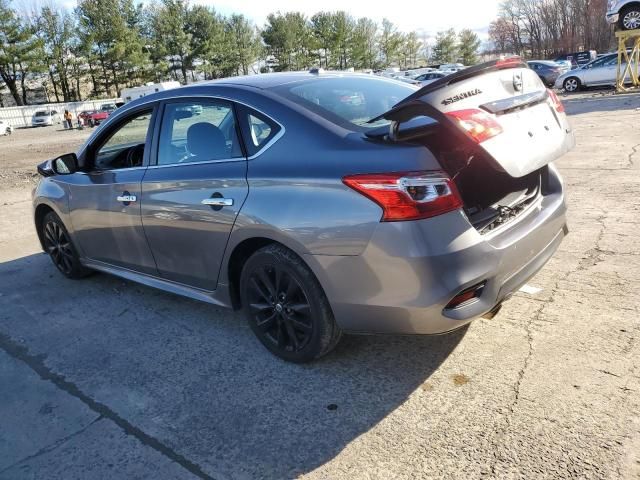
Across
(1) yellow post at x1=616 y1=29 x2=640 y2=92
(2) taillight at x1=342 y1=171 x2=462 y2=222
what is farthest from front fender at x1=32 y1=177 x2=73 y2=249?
(1) yellow post at x1=616 y1=29 x2=640 y2=92

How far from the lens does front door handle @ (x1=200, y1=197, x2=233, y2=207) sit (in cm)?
312

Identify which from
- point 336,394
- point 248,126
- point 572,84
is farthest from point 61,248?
point 572,84

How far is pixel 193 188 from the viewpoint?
3338 millimetres

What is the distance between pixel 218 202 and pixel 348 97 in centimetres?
104

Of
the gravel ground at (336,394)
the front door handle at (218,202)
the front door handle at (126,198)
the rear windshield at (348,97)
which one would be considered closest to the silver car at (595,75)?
the gravel ground at (336,394)

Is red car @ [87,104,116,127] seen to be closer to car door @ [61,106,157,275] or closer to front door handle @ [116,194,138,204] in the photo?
car door @ [61,106,157,275]

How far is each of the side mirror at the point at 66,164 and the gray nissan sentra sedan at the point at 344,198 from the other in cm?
71

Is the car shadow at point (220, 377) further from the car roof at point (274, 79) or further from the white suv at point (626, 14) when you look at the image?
the white suv at point (626, 14)

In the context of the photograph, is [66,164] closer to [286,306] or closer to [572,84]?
[286,306]

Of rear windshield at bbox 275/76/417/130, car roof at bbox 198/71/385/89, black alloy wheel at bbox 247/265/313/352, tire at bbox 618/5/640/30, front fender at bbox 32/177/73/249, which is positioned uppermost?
tire at bbox 618/5/640/30

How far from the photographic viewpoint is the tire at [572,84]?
74.1 feet

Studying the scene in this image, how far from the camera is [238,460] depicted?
2465 millimetres

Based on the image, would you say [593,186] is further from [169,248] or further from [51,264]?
[51,264]

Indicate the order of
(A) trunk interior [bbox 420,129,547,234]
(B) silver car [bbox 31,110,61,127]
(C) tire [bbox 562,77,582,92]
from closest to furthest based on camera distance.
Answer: (A) trunk interior [bbox 420,129,547,234], (C) tire [bbox 562,77,582,92], (B) silver car [bbox 31,110,61,127]
